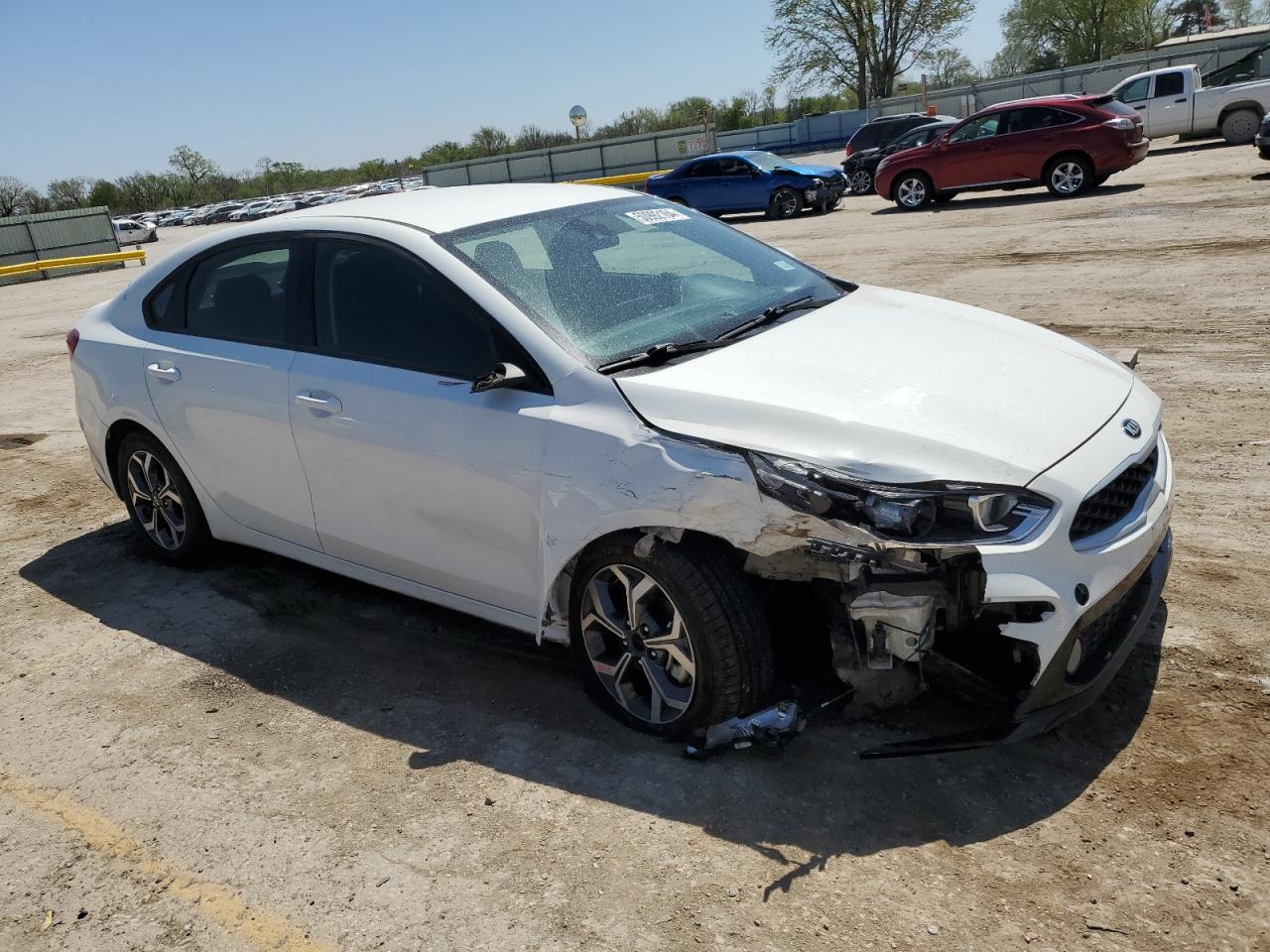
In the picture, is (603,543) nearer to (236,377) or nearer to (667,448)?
(667,448)

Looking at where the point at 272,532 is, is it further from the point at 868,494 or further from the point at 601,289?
the point at 868,494

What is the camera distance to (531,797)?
3.26 meters

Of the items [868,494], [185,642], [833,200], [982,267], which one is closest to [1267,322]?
[982,267]

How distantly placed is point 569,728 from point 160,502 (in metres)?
2.85

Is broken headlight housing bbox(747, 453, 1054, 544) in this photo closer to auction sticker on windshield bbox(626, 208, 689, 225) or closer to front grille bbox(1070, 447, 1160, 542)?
front grille bbox(1070, 447, 1160, 542)

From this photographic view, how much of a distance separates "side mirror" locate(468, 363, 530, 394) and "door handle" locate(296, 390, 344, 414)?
81cm

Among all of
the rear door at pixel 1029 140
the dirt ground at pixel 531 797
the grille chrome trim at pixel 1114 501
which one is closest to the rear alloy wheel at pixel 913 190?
the rear door at pixel 1029 140

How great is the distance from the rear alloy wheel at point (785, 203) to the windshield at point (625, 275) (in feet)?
56.2

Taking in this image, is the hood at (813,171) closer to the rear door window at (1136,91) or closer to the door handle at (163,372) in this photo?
the rear door window at (1136,91)

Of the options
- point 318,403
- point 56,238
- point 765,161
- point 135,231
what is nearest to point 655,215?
point 318,403

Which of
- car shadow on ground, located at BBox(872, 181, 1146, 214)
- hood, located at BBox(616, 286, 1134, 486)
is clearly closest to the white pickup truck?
car shadow on ground, located at BBox(872, 181, 1146, 214)

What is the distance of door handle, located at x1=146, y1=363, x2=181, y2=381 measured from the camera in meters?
4.74

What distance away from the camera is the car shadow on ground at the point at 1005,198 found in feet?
55.4

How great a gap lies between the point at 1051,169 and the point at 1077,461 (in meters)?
16.4
